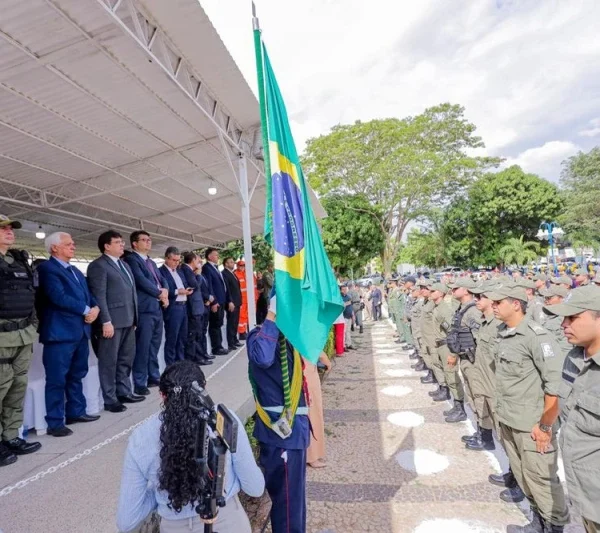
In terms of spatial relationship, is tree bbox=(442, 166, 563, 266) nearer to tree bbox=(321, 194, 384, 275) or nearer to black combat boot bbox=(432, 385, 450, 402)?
tree bbox=(321, 194, 384, 275)

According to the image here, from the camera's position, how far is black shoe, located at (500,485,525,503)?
11.3 ft

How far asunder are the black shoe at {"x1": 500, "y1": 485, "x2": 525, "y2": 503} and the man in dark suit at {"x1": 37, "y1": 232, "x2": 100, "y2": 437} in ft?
12.1

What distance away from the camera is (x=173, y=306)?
530 centimetres

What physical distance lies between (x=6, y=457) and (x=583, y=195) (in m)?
32.8

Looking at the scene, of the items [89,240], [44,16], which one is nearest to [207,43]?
[44,16]

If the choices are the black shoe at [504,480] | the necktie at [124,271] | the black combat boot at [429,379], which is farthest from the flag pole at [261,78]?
the black combat boot at [429,379]

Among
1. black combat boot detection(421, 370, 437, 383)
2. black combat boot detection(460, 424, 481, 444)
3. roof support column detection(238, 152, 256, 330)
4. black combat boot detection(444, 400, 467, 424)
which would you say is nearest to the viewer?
black combat boot detection(460, 424, 481, 444)

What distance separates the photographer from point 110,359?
392 cm

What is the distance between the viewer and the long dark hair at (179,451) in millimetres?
1561

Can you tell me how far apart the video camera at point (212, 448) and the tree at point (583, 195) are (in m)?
30.7

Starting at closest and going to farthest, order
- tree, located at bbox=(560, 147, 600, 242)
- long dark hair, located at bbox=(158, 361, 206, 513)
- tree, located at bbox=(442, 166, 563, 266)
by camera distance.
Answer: long dark hair, located at bbox=(158, 361, 206, 513) → tree, located at bbox=(560, 147, 600, 242) → tree, located at bbox=(442, 166, 563, 266)

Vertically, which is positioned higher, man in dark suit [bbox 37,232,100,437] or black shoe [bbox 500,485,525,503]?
man in dark suit [bbox 37,232,100,437]

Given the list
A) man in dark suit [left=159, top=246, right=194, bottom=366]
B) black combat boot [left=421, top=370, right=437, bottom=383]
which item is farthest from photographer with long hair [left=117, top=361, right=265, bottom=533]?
black combat boot [left=421, top=370, right=437, bottom=383]

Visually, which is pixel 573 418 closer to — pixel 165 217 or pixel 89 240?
pixel 165 217
